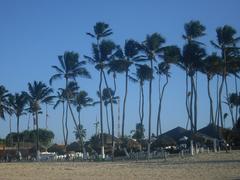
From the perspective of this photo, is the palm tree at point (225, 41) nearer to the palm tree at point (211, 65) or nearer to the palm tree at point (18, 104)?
the palm tree at point (211, 65)

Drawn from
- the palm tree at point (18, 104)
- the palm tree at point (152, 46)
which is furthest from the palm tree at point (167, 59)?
the palm tree at point (18, 104)

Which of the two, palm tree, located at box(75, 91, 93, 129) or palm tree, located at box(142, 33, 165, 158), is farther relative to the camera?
palm tree, located at box(75, 91, 93, 129)

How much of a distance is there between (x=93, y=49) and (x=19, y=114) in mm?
24885

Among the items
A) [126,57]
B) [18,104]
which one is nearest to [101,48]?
[126,57]

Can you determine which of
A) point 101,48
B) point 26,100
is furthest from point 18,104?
point 101,48

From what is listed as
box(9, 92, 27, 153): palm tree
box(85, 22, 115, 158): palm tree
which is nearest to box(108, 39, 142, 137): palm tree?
box(85, 22, 115, 158): palm tree

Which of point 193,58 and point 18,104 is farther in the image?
point 18,104

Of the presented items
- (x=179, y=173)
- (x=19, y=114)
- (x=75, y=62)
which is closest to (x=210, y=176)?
(x=179, y=173)

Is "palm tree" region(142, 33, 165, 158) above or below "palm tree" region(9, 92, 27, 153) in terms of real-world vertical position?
above

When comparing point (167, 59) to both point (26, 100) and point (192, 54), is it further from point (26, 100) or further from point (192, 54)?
point (26, 100)

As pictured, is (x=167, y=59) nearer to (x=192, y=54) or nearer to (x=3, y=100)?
(x=192, y=54)

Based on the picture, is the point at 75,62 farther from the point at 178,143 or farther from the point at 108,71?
the point at 178,143

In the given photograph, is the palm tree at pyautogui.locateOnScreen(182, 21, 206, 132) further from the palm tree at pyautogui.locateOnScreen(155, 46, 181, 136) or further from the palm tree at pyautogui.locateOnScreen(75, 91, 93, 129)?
the palm tree at pyautogui.locateOnScreen(75, 91, 93, 129)

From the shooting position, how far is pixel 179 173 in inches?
1113
